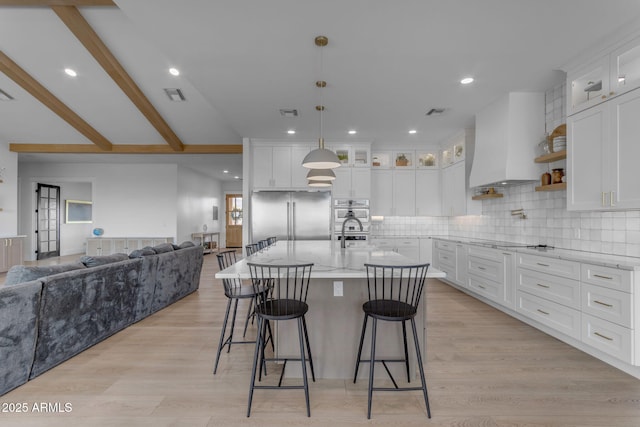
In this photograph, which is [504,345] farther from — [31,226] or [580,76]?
[31,226]

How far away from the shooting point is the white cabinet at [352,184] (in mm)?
5941

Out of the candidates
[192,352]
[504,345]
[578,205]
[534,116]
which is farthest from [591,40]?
[192,352]

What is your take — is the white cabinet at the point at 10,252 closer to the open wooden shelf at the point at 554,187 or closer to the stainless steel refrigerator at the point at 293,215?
the stainless steel refrigerator at the point at 293,215

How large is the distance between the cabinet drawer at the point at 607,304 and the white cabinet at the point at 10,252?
10091 millimetres

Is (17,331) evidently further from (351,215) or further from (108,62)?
(351,215)

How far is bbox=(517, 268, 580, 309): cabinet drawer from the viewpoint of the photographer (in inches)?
110

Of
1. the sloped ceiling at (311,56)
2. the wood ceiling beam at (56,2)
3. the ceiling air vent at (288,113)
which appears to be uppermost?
the wood ceiling beam at (56,2)

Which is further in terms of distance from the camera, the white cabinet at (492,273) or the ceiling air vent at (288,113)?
the ceiling air vent at (288,113)

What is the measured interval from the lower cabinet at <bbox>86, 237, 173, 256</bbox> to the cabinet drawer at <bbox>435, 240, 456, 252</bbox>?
7078 mm

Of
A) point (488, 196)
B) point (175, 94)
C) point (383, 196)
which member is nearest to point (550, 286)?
point (488, 196)

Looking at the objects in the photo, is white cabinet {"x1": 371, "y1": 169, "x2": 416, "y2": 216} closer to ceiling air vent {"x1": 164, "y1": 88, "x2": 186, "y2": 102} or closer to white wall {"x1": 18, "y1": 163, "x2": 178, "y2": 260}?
ceiling air vent {"x1": 164, "y1": 88, "x2": 186, "y2": 102}

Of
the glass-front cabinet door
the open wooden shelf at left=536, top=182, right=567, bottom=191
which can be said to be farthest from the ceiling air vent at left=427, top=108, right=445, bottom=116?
the glass-front cabinet door

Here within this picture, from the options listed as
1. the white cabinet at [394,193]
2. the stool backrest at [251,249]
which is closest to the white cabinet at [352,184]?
the white cabinet at [394,193]

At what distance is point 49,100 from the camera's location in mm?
5574
